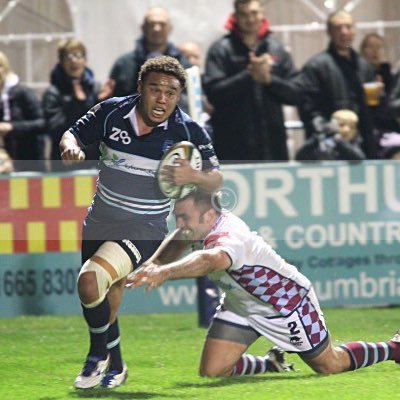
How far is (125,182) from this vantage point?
26.2 feet

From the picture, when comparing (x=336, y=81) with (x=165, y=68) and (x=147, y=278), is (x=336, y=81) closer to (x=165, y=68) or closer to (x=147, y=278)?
(x=165, y=68)

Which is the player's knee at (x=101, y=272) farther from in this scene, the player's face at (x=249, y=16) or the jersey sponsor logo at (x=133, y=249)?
the player's face at (x=249, y=16)

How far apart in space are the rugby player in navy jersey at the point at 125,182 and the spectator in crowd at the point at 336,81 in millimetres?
4212

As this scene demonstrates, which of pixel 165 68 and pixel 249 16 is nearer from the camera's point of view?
pixel 165 68

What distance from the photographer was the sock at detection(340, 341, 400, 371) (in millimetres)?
8070

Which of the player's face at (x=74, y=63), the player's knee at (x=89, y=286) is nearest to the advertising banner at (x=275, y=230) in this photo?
the player's face at (x=74, y=63)

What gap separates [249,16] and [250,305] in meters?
4.24

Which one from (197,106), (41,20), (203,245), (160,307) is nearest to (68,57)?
(41,20)

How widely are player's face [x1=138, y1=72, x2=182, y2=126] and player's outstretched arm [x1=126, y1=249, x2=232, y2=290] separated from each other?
890mm

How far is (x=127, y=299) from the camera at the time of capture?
11.6m

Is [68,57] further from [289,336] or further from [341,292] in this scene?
[289,336]

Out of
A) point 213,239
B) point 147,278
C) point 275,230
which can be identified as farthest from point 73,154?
point 275,230

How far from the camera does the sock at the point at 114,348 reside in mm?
8078

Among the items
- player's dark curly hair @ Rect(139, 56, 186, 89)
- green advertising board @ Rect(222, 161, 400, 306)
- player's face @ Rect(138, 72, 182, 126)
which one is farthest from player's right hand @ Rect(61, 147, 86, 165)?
green advertising board @ Rect(222, 161, 400, 306)
